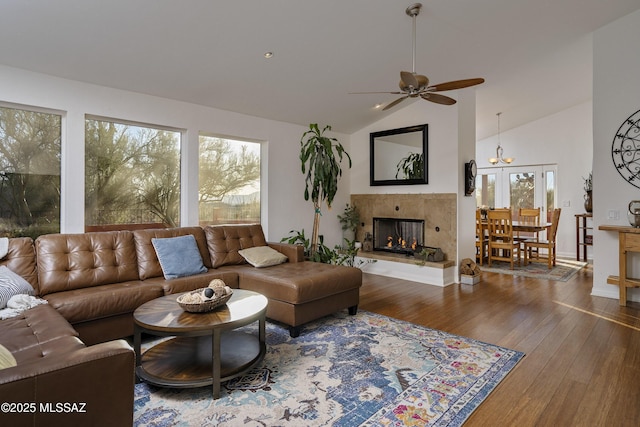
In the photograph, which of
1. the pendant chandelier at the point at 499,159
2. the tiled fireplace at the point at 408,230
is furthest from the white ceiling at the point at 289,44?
the pendant chandelier at the point at 499,159

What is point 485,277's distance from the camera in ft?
18.7

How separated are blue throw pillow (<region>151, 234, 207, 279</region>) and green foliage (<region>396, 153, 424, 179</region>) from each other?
12.0ft

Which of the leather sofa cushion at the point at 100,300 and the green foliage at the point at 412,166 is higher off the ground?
the green foliage at the point at 412,166

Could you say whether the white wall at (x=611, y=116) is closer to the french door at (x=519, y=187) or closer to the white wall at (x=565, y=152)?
the white wall at (x=565, y=152)

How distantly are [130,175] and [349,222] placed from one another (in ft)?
12.4

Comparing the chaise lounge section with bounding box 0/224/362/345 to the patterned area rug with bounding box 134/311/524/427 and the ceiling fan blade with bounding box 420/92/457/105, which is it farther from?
the ceiling fan blade with bounding box 420/92/457/105

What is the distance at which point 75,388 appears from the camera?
1.22m

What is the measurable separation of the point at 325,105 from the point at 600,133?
3.58 metres

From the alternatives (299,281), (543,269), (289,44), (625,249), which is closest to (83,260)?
(299,281)

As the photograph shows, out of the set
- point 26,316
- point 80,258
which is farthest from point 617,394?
point 80,258

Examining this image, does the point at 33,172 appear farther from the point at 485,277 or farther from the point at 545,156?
the point at 545,156

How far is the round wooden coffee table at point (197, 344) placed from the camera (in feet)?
7.00

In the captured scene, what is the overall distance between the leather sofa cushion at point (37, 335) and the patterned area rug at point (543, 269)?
6.03 m

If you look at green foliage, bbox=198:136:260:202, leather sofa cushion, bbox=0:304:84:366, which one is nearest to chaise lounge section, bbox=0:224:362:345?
leather sofa cushion, bbox=0:304:84:366
